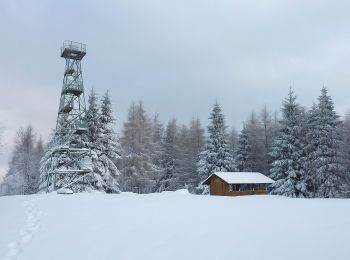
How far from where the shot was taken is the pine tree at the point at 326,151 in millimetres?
37531

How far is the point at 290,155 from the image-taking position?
4162 cm

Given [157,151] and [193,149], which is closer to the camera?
[157,151]

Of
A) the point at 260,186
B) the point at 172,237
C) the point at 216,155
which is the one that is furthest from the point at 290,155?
the point at 172,237

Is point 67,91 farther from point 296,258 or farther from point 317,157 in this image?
point 296,258

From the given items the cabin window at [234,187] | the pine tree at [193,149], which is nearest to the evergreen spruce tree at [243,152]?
the pine tree at [193,149]

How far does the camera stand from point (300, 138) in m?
42.8

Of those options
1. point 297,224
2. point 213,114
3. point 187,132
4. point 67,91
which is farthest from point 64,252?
point 187,132

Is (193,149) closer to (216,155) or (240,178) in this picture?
(216,155)

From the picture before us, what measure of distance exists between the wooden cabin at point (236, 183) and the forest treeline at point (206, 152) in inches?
73.2

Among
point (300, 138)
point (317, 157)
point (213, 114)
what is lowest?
point (317, 157)

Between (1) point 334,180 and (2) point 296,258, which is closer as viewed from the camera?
(2) point 296,258

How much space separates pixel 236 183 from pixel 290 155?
294 inches

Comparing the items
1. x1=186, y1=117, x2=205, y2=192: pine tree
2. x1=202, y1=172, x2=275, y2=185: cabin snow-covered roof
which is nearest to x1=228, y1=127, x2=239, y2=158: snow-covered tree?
x1=186, y1=117, x2=205, y2=192: pine tree

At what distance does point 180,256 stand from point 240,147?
45.4m
